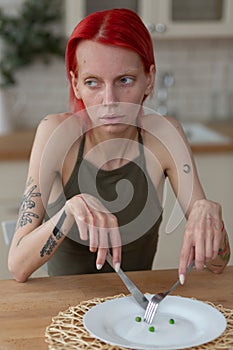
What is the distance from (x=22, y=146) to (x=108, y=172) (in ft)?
3.71

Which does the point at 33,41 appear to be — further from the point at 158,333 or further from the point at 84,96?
the point at 158,333

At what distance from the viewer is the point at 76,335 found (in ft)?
4.45

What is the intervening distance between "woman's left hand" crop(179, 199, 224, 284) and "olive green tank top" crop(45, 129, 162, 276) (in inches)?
17.1

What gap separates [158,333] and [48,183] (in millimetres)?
654

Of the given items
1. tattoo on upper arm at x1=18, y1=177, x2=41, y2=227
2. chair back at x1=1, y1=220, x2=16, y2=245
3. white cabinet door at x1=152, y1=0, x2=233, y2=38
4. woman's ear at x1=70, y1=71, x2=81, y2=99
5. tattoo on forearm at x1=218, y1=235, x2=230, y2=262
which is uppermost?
Result: woman's ear at x1=70, y1=71, x2=81, y2=99

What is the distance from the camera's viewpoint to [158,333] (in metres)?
1.38

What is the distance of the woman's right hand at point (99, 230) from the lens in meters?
1.50

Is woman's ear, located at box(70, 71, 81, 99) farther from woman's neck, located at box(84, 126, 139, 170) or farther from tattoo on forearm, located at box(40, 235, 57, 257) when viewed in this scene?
tattoo on forearm, located at box(40, 235, 57, 257)

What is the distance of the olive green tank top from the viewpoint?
2002 millimetres

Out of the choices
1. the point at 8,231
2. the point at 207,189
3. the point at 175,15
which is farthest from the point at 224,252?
the point at 175,15

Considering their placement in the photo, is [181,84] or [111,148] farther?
[181,84]

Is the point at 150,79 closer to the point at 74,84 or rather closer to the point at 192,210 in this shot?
the point at 74,84

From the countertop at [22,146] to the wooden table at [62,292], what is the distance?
1.33 meters

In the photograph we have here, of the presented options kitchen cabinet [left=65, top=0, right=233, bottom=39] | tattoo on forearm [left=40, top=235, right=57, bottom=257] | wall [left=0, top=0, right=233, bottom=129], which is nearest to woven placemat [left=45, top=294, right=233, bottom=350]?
tattoo on forearm [left=40, top=235, right=57, bottom=257]
